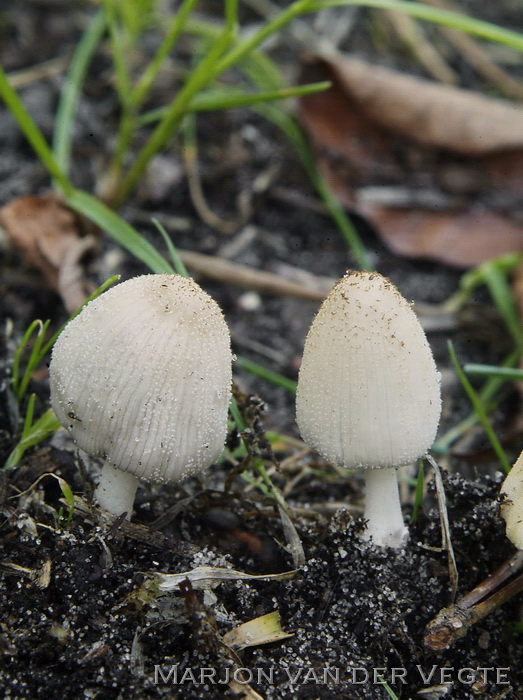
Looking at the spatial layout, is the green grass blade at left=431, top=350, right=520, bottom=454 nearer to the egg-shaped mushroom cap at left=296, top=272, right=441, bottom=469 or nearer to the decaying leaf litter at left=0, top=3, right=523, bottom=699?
the decaying leaf litter at left=0, top=3, right=523, bottom=699

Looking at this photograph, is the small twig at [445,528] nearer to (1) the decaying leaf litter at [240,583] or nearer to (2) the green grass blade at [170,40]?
(1) the decaying leaf litter at [240,583]

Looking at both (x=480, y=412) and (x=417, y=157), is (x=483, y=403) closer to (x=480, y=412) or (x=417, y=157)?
(x=480, y=412)

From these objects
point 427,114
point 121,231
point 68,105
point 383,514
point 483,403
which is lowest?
point 483,403

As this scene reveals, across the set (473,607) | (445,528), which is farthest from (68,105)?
(473,607)

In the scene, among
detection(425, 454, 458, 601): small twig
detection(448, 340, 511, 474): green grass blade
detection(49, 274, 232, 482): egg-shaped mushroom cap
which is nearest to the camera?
detection(49, 274, 232, 482): egg-shaped mushroom cap

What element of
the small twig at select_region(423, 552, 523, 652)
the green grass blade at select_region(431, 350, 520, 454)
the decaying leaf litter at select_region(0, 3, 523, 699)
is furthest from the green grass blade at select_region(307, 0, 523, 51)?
the small twig at select_region(423, 552, 523, 652)
